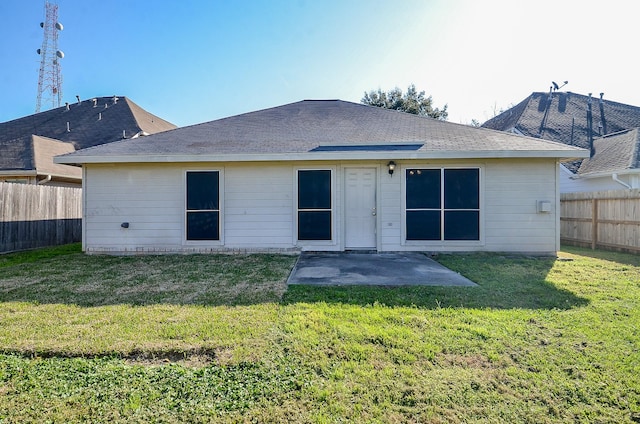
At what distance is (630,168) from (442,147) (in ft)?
23.1

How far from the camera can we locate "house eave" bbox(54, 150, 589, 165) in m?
6.96

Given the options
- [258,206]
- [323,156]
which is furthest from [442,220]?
[258,206]

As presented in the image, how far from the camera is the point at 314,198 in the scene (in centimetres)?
765

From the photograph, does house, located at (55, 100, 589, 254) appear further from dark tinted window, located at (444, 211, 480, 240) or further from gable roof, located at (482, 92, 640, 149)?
gable roof, located at (482, 92, 640, 149)

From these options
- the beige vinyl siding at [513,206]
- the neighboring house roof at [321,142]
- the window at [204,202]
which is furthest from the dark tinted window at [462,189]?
the window at [204,202]

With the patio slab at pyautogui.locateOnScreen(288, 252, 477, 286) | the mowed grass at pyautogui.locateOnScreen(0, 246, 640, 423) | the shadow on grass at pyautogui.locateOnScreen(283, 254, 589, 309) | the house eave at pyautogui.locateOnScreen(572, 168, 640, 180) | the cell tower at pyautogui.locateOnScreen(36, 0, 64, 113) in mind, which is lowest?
the mowed grass at pyautogui.locateOnScreen(0, 246, 640, 423)

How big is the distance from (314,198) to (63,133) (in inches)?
625

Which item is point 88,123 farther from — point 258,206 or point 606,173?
point 606,173

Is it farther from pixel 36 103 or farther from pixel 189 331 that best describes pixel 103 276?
pixel 36 103

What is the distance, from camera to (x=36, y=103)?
23688 millimetres

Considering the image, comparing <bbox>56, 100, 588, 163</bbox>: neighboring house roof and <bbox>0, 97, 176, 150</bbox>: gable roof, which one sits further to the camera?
<bbox>0, 97, 176, 150</bbox>: gable roof

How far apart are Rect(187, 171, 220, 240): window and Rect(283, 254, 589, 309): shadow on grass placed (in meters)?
3.88

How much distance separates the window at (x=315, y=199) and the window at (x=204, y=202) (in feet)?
6.72

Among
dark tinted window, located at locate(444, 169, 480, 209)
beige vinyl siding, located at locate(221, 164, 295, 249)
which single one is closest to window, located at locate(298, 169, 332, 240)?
beige vinyl siding, located at locate(221, 164, 295, 249)
